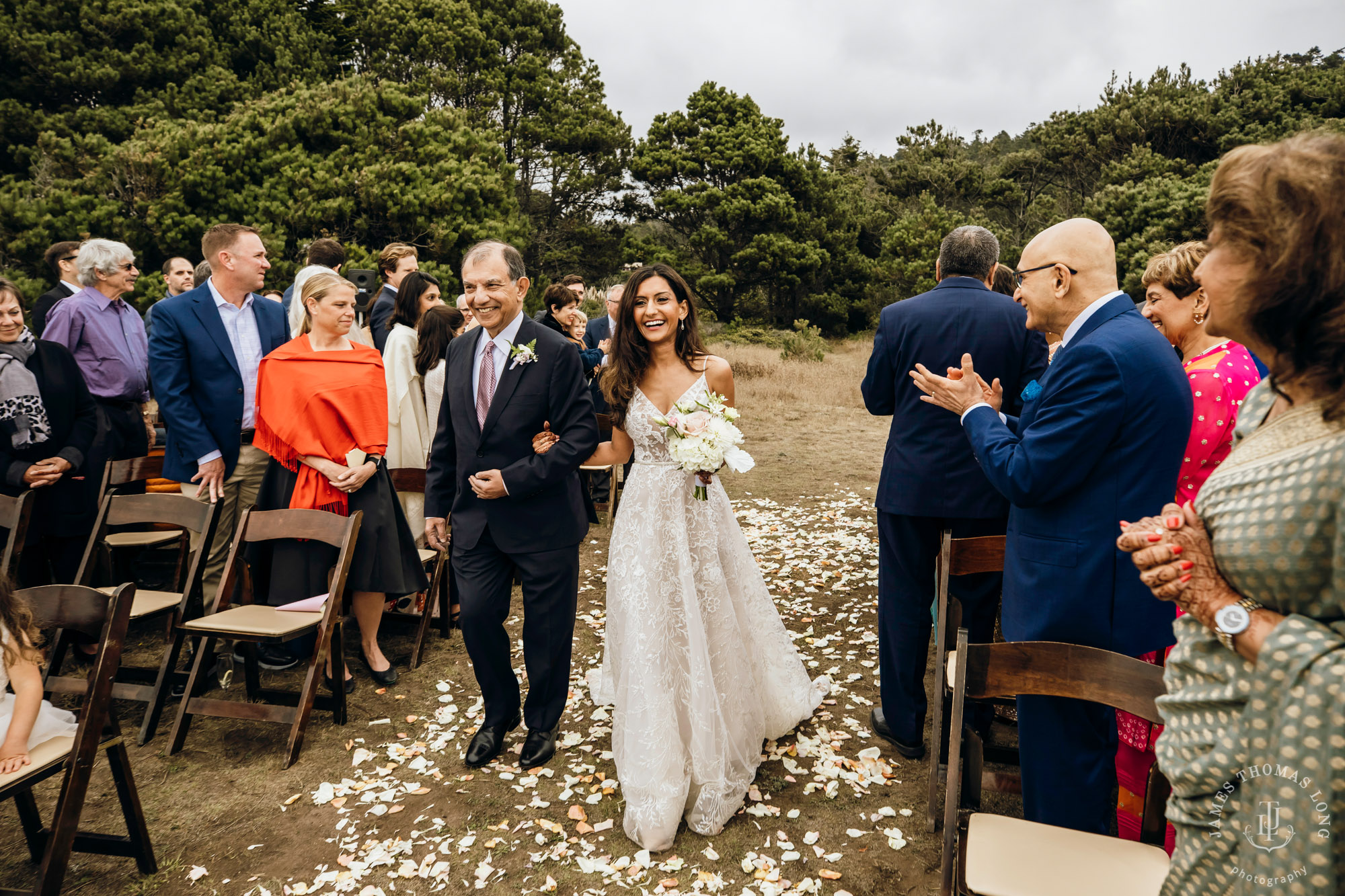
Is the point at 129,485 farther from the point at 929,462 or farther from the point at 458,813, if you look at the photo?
the point at 929,462

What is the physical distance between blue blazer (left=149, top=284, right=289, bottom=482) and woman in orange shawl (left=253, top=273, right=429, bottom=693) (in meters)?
0.61

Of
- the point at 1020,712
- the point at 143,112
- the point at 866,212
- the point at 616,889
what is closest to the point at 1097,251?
the point at 1020,712

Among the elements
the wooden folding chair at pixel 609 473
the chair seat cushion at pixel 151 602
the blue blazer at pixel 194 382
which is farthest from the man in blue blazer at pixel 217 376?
the wooden folding chair at pixel 609 473

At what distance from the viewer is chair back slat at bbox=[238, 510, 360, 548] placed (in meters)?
4.16

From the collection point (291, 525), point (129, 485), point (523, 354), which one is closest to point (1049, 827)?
point (523, 354)

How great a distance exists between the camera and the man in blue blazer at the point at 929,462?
3.69m

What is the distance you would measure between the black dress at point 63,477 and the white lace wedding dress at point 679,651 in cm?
362

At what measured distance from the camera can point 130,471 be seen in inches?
194

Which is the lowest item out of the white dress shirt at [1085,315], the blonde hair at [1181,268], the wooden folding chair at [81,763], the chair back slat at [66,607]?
the wooden folding chair at [81,763]

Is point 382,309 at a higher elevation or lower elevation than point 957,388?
higher

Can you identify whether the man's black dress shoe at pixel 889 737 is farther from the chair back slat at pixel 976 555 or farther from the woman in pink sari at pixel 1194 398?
the chair back slat at pixel 976 555

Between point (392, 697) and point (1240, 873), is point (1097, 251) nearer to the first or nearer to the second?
point (1240, 873)

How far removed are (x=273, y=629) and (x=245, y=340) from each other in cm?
219

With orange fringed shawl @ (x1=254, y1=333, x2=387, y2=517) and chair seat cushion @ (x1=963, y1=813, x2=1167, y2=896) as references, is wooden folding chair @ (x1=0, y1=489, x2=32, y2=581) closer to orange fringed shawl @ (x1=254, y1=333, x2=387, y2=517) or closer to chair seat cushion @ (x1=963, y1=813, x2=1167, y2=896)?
orange fringed shawl @ (x1=254, y1=333, x2=387, y2=517)
